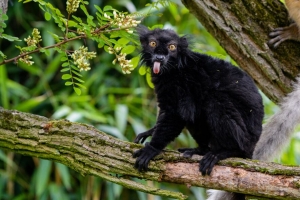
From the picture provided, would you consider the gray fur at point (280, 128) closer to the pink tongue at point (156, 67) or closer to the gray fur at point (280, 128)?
the gray fur at point (280, 128)

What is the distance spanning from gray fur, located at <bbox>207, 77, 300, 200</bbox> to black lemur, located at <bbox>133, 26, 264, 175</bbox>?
2.46ft

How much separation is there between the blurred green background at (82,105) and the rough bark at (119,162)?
2.85 meters

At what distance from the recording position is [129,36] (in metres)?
3.42

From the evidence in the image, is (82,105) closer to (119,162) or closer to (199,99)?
(199,99)

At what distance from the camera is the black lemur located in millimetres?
3400

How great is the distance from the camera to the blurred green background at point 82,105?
6445 mm

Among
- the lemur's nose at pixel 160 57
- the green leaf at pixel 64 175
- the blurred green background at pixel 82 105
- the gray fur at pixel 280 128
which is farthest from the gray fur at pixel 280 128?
the green leaf at pixel 64 175

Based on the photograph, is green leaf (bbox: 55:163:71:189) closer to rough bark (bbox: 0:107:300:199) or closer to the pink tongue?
rough bark (bbox: 0:107:300:199)

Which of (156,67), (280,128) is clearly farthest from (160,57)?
(280,128)

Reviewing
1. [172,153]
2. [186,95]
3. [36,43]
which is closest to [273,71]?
[186,95]

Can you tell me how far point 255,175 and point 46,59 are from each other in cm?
511

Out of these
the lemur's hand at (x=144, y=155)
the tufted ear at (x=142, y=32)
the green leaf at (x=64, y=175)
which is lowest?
the lemur's hand at (x=144, y=155)

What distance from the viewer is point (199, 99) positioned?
3492 mm

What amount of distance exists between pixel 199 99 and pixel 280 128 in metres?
1.14
